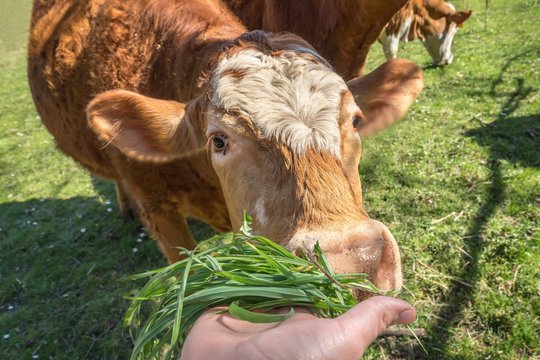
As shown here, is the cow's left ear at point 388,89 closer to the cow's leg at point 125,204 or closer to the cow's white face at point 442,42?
the cow's leg at point 125,204

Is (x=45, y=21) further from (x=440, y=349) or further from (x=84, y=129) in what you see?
(x=440, y=349)

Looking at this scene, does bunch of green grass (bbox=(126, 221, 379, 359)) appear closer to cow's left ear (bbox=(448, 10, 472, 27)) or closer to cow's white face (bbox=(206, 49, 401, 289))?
cow's white face (bbox=(206, 49, 401, 289))

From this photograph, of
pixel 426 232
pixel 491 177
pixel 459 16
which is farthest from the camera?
pixel 459 16

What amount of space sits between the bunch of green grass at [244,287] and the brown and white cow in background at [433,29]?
7.44m

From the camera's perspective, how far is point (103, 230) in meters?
5.80

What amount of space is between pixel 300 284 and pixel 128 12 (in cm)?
307

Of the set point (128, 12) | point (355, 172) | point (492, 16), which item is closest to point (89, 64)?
point (128, 12)

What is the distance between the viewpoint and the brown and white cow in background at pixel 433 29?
8.23 meters

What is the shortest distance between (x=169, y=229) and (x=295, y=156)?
2.12 m

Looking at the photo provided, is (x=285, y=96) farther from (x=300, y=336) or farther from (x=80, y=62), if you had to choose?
(x=80, y=62)

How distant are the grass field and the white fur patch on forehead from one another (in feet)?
6.08

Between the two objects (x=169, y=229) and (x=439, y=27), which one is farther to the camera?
(x=439, y=27)

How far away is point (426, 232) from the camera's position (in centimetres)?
424

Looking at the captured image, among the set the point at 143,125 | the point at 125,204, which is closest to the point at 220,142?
the point at 143,125
